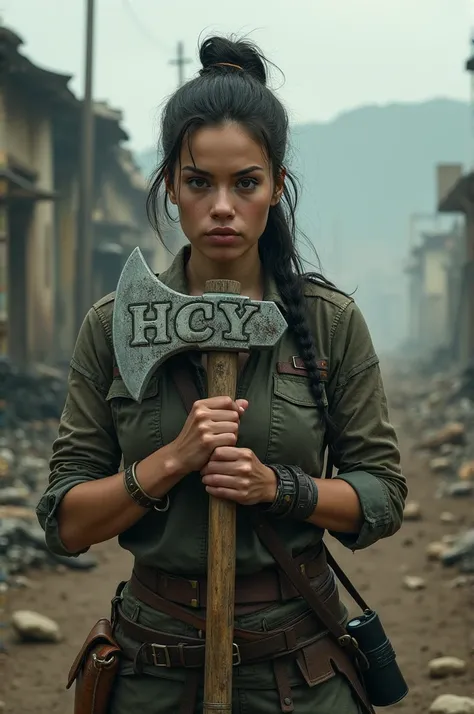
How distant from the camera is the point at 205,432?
2094 mm

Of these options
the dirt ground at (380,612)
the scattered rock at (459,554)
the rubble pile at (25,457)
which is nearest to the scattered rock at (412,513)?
the dirt ground at (380,612)

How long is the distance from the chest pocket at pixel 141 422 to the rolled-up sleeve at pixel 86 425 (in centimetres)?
7

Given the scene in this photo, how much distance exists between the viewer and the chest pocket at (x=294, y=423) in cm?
222

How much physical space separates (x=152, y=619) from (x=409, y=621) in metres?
4.50

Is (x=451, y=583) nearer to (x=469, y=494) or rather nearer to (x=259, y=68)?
(x=469, y=494)

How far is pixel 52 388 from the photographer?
48.9 feet

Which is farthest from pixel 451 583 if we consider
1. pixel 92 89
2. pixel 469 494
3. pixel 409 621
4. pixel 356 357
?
pixel 92 89

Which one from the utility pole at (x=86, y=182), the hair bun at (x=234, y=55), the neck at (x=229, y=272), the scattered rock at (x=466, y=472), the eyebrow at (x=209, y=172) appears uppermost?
the utility pole at (x=86, y=182)

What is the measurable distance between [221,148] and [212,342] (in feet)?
1.22

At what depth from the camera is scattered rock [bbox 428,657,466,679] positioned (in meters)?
5.55

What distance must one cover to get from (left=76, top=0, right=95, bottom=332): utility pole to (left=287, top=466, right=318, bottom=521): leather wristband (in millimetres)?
13947

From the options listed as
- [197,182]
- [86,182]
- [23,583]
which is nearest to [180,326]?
[197,182]

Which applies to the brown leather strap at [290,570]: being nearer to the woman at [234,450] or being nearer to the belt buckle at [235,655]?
the woman at [234,450]

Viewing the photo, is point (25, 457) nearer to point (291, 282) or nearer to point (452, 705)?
point (452, 705)
